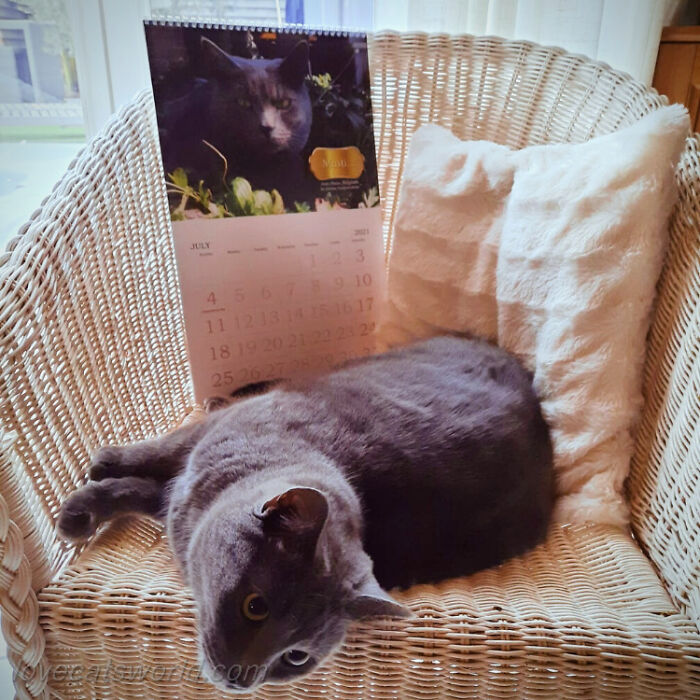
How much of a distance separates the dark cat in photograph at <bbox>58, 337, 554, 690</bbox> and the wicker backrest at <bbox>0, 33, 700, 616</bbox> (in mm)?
85

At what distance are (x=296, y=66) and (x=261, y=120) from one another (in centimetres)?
9

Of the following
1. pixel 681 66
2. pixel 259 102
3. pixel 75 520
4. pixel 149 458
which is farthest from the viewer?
pixel 681 66

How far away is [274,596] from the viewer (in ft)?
1.65

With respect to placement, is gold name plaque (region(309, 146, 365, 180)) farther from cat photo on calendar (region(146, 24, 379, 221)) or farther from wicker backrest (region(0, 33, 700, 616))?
Answer: wicker backrest (region(0, 33, 700, 616))

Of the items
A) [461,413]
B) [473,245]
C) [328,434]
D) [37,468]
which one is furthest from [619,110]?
[37,468]

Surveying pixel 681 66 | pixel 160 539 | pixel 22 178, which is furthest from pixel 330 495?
pixel 681 66

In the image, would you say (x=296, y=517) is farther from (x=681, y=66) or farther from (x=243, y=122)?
(x=681, y=66)

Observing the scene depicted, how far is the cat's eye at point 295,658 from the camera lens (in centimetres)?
54

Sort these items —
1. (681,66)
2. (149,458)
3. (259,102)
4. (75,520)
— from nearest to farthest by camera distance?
(75,520) → (149,458) → (259,102) → (681,66)

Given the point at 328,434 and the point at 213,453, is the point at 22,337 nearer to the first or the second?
the point at 213,453

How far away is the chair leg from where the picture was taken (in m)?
0.51

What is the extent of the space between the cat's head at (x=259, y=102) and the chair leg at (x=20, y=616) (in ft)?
1.79

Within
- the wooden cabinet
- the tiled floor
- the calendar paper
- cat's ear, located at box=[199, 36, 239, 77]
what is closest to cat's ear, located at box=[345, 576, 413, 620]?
the calendar paper

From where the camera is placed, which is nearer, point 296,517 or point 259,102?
point 296,517
